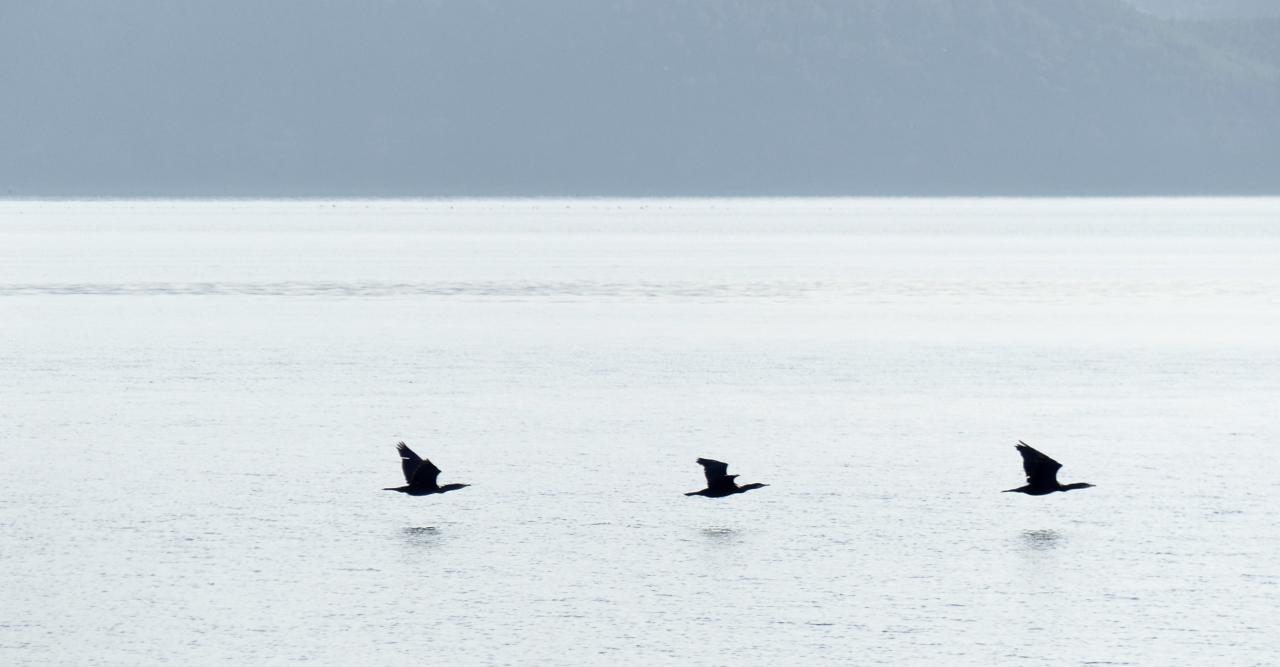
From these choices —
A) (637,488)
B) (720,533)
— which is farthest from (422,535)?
(637,488)

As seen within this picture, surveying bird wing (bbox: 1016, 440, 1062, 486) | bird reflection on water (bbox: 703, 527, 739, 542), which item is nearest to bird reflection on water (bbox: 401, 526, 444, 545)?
bird reflection on water (bbox: 703, 527, 739, 542)

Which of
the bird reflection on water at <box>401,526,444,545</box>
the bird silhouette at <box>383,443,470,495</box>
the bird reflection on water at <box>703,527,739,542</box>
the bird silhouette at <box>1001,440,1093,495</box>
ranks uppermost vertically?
the bird silhouette at <box>383,443,470,495</box>

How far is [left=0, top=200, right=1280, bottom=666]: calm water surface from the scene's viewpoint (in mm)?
15500

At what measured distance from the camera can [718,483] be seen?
64.7 feet

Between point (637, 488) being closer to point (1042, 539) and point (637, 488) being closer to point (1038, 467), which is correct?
point (1038, 467)

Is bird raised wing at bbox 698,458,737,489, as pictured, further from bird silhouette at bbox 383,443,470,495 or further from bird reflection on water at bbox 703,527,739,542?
bird silhouette at bbox 383,443,470,495

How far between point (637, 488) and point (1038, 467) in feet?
14.1

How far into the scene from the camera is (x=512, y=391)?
31594 millimetres

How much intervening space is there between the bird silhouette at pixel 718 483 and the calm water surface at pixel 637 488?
0.37 meters

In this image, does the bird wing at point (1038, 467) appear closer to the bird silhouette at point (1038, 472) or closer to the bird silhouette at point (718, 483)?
the bird silhouette at point (1038, 472)

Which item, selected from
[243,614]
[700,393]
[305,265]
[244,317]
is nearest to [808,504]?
[243,614]

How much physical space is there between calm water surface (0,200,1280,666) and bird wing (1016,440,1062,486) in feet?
1.53

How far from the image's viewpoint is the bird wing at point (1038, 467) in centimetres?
1909

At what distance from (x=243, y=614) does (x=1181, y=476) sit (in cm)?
1037
